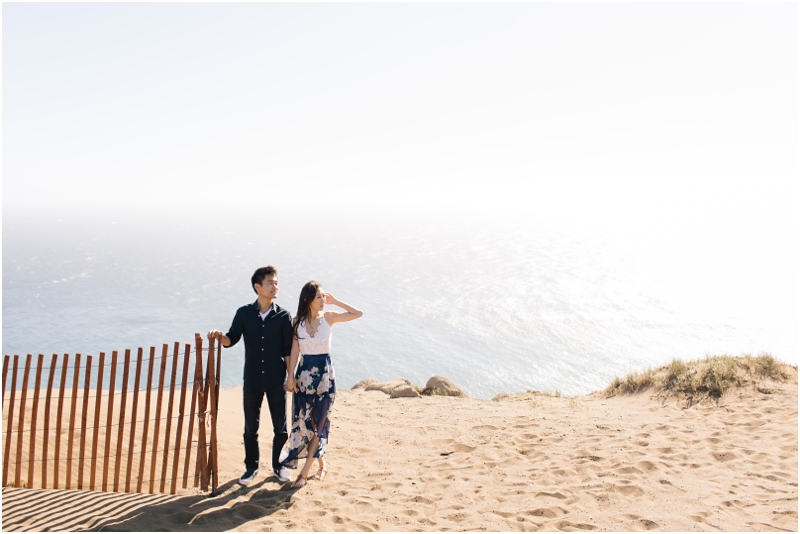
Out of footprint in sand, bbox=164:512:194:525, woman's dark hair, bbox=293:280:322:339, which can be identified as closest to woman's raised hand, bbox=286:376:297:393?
woman's dark hair, bbox=293:280:322:339

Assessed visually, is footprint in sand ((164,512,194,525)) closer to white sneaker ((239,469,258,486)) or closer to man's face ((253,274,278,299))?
white sneaker ((239,469,258,486))

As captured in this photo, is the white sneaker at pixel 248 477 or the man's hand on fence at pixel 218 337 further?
the white sneaker at pixel 248 477

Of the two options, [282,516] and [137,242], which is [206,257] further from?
[282,516]

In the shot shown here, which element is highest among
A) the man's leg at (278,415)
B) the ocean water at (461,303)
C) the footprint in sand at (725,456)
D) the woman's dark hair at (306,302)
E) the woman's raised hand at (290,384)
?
the woman's dark hair at (306,302)

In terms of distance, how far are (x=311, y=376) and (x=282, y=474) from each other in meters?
1.40

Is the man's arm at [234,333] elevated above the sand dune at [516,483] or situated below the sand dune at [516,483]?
above

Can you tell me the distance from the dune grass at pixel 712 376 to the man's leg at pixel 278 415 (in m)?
8.41

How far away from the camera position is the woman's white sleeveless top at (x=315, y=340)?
5.78 meters

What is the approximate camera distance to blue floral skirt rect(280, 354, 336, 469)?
19.2ft

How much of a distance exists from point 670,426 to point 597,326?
47376mm

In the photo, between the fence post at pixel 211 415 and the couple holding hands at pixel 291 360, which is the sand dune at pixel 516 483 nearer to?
the fence post at pixel 211 415

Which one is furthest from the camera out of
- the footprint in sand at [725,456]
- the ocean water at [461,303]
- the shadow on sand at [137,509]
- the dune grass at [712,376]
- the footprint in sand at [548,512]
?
the ocean water at [461,303]

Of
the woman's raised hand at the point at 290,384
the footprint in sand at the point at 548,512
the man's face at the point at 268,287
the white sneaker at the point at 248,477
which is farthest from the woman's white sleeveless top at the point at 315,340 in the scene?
the footprint in sand at the point at 548,512

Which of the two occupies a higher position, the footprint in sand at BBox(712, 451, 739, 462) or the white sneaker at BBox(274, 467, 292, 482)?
the footprint in sand at BBox(712, 451, 739, 462)
